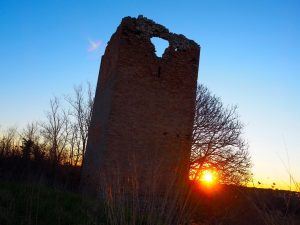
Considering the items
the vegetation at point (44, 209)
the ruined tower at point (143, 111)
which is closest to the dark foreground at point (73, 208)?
the vegetation at point (44, 209)

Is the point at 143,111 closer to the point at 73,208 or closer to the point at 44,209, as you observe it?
the point at 73,208

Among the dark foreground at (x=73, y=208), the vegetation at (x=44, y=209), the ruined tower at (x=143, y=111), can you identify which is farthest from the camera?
the ruined tower at (x=143, y=111)

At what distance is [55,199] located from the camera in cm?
686

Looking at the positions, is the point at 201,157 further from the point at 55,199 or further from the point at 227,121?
the point at 55,199

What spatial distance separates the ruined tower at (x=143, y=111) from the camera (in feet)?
35.3

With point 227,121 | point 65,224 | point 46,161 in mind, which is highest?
point 227,121

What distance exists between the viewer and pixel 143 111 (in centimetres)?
1123

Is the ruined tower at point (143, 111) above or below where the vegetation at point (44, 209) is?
above

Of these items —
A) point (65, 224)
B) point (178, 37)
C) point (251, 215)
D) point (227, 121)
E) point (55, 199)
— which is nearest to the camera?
point (65, 224)

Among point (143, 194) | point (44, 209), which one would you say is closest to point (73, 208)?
point (44, 209)

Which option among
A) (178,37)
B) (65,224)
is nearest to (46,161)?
(178,37)

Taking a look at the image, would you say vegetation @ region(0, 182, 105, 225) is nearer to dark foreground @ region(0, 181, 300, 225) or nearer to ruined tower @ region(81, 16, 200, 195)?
dark foreground @ region(0, 181, 300, 225)

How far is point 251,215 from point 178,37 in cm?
650

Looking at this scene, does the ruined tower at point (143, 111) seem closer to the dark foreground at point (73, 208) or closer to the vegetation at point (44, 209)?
the dark foreground at point (73, 208)
